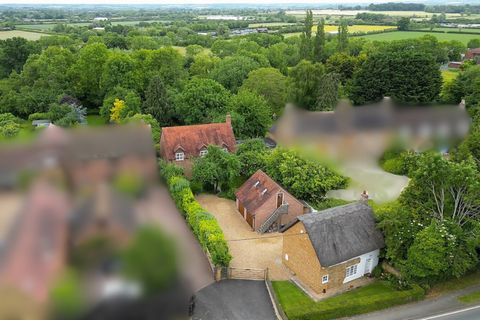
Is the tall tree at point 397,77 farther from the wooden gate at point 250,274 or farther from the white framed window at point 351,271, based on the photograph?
the wooden gate at point 250,274

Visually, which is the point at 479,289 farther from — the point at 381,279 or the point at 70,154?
the point at 70,154

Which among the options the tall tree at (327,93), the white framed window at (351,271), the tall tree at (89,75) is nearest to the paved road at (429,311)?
the white framed window at (351,271)

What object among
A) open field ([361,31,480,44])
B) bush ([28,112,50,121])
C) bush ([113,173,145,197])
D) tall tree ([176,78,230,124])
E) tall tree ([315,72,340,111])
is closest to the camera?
bush ([113,173,145,197])

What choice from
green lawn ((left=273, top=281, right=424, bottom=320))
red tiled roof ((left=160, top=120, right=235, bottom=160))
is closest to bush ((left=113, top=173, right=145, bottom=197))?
green lawn ((left=273, top=281, right=424, bottom=320))

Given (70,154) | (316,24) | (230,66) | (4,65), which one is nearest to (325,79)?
(230,66)

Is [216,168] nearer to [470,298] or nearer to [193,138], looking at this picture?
[193,138]

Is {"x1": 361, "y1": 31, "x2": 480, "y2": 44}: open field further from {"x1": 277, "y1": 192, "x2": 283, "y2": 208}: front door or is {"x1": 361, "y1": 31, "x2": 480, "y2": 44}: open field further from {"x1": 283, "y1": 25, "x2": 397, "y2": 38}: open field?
{"x1": 277, "y1": 192, "x2": 283, "y2": 208}: front door
